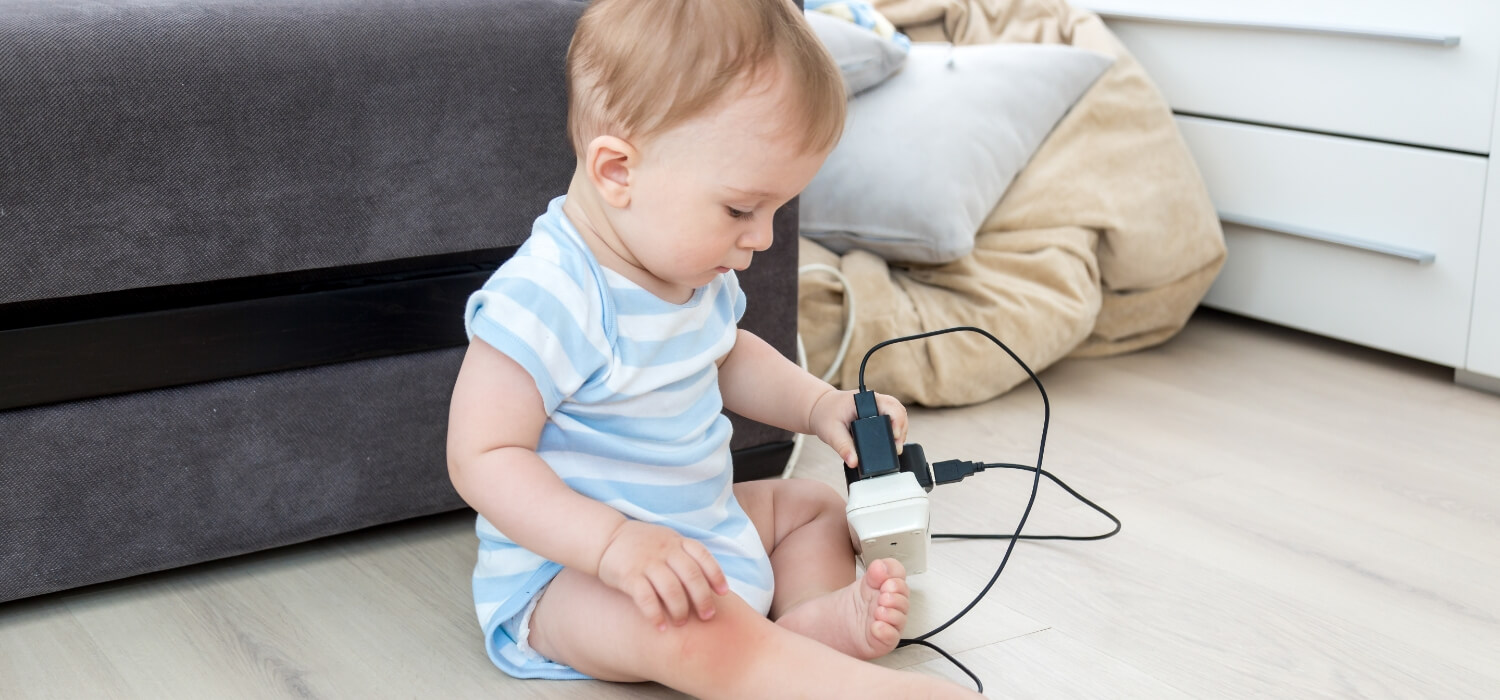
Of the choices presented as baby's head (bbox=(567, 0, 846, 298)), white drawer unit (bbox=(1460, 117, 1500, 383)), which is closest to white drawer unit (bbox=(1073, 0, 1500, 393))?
white drawer unit (bbox=(1460, 117, 1500, 383))

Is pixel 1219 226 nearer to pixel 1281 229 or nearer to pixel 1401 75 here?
pixel 1281 229

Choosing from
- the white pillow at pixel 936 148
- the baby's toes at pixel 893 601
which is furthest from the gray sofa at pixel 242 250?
the white pillow at pixel 936 148

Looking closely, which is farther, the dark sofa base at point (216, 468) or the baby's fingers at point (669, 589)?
the dark sofa base at point (216, 468)

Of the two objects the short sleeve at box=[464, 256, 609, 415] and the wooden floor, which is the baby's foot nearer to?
the wooden floor

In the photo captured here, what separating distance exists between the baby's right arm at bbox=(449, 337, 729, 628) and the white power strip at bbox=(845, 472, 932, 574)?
0.49 feet

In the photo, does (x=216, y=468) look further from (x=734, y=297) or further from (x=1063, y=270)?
(x=1063, y=270)

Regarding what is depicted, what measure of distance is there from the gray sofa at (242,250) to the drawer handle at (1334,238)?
1039 millimetres

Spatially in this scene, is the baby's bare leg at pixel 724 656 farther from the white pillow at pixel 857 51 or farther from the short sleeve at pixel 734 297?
the white pillow at pixel 857 51

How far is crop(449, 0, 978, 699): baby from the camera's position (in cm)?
73

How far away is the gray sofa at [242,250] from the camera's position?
33.7 inches

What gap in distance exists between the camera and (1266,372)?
1.57 m

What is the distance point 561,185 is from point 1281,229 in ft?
3.41

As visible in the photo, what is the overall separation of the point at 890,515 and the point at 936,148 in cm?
70

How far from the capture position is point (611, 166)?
0.77 meters
